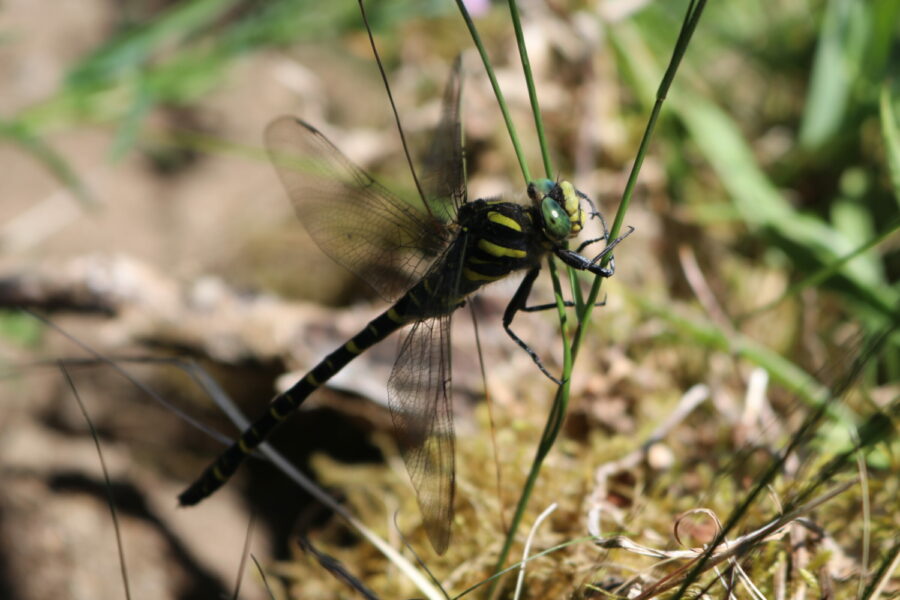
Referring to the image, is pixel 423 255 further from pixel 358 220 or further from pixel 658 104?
pixel 658 104

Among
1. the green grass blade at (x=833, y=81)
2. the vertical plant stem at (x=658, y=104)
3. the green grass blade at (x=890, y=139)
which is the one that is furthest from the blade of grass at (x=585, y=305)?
the green grass blade at (x=833, y=81)

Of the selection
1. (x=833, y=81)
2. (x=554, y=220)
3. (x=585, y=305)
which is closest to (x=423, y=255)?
(x=554, y=220)

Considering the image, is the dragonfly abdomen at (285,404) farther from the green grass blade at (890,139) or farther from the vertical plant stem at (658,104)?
the green grass blade at (890,139)

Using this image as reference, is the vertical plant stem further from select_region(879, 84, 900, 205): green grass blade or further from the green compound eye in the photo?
select_region(879, 84, 900, 205): green grass blade

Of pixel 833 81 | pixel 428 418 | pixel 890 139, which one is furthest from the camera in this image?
pixel 833 81

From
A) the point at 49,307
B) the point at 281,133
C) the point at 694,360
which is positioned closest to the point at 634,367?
the point at 694,360

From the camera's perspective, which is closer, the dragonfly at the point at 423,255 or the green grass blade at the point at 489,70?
the green grass blade at the point at 489,70

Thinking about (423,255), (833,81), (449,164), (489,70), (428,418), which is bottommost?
(428,418)
